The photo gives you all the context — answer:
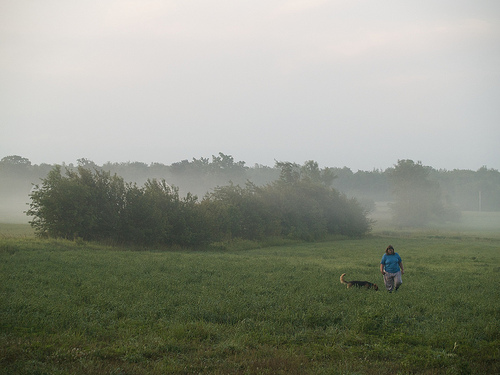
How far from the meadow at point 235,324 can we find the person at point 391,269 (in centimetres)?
42

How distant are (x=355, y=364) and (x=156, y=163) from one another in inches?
6175

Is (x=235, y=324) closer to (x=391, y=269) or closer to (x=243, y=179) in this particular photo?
(x=391, y=269)

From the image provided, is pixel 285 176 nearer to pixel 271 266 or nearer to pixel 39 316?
pixel 271 266

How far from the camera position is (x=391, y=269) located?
1559 centimetres

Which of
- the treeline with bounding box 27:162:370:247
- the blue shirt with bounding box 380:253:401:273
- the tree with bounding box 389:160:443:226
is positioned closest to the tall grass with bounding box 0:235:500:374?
the blue shirt with bounding box 380:253:401:273

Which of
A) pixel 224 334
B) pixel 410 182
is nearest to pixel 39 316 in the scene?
pixel 224 334

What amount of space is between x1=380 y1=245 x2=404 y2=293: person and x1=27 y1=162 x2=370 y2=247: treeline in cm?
2395

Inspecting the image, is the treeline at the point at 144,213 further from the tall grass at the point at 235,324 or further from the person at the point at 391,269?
the person at the point at 391,269

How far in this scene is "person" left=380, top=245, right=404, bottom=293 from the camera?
15562mm

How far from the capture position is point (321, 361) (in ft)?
28.0

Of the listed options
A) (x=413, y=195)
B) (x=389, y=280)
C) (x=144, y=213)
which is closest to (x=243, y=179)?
(x=413, y=195)

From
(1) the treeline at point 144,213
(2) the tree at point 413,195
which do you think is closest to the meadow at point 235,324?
(1) the treeline at point 144,213

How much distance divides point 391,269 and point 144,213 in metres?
25.0

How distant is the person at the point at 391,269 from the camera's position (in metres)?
15.6
